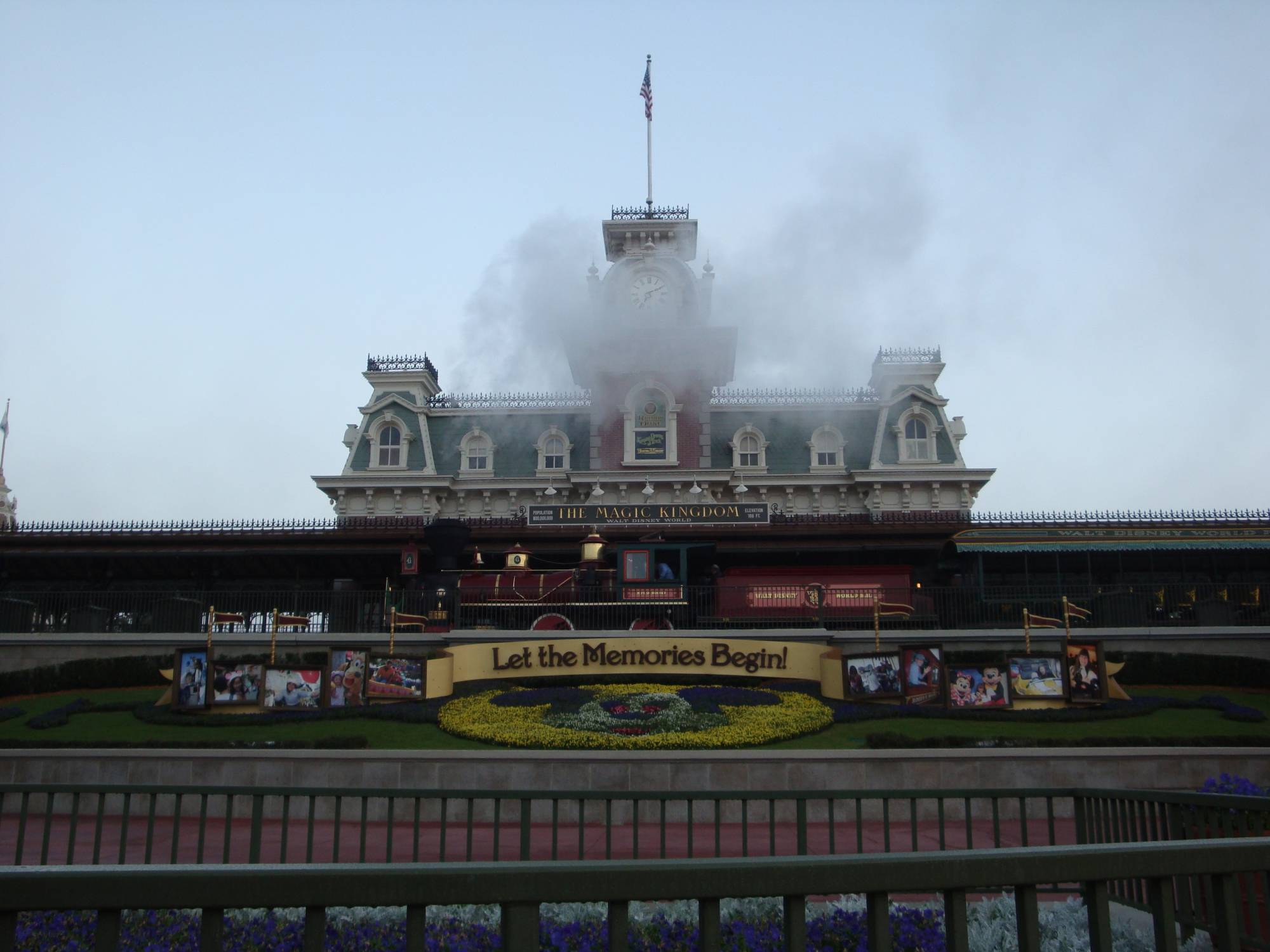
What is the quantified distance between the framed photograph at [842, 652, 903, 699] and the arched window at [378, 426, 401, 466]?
2799cm

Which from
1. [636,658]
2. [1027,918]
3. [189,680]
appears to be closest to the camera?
[1027,918]

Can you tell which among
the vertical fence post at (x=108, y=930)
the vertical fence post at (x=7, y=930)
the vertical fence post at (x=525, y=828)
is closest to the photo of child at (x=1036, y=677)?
the vertical fence post at (x=525, y=828)

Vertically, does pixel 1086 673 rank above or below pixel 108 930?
below

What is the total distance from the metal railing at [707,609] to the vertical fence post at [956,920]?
21.4 m

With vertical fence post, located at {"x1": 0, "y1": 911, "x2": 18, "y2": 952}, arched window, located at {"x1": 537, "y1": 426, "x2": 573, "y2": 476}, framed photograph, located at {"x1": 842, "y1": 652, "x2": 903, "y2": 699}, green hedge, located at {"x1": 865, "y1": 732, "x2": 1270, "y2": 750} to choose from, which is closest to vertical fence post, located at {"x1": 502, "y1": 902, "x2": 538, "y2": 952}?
vertical fence post, located at {"x1": 0, "y1": 911, "x2": 18, "y2": 952}

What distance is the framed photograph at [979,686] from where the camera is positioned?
61.1ft

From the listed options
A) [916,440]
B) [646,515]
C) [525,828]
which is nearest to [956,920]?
[525,828]

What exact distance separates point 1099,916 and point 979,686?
17199 mm

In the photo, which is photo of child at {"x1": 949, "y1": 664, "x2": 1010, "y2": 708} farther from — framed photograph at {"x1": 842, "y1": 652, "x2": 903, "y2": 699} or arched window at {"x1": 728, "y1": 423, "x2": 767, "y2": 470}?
arched window at {"x1": 728, "y1": 423, "x2": 767, "y2": 470}

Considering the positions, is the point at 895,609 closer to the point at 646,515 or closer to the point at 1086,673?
the point at 1086,673

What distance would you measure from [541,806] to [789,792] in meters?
8.81

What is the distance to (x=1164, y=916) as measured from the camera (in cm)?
267

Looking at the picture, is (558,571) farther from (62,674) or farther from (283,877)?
(283,877)

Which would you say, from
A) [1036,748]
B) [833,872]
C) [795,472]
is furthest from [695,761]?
[795,472]
